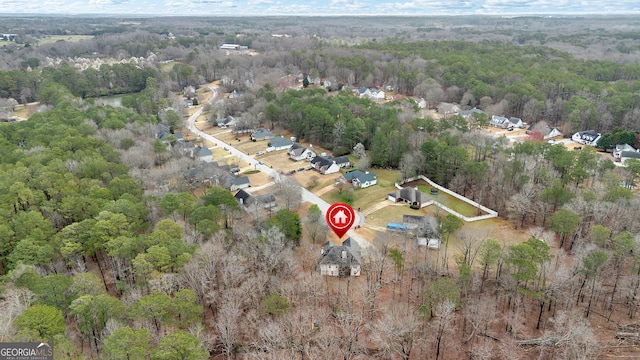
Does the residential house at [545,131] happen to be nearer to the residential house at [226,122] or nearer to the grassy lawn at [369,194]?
the grassy lawn at [369,194]

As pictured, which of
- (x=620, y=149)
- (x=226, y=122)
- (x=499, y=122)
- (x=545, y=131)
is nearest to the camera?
(x=620, y=149)

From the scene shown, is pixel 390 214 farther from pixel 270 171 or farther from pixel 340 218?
pixel 270 171

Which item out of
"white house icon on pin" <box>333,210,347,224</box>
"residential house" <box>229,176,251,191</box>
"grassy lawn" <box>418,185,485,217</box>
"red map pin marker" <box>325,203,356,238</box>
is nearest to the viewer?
"red map pin marker" <box>325,203,356,238</box>

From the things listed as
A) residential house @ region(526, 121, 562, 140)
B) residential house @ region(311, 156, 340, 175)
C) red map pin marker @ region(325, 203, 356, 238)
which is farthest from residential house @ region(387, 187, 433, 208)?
residential house @ region(526, 121, 562, 140)

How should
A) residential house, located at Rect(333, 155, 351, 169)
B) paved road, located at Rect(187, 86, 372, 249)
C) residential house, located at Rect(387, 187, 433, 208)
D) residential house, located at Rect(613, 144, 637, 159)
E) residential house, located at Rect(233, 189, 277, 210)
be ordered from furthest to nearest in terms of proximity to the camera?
residential house, located at Rect(613, 144, 637, 159) → residential house, located at Rect(333, 155, 351, 169) → residential house, located at Rect(387, 187, 433, 208) → residential house, located at Rect(233, 189, 277, 210) → paved road, located at Rect(187, 86, 372, 249)

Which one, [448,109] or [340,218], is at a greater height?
[340,218]

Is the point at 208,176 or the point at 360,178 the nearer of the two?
the point at 208,176

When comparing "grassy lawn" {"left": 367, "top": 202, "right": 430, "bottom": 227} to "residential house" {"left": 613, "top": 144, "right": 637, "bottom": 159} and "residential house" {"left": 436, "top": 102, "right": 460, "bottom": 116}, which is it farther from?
"residential house" {"left": 436, "top": 102, "right": 460, "bottom": 116}

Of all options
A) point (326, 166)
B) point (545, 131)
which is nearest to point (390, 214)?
point (326, 166)
